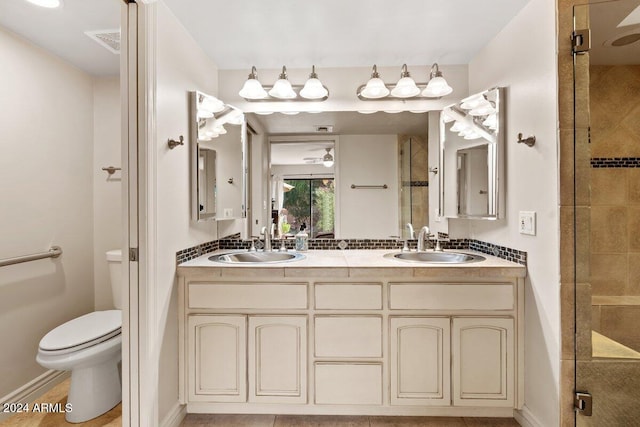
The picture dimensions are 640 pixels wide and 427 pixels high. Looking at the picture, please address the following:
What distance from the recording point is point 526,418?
1.66m

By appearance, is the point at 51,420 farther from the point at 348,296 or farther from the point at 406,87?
the point at 406,87

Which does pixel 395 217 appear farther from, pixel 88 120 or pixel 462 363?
pixel 88 120

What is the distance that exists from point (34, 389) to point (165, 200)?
133cm

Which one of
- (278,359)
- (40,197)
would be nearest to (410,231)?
(278,359)

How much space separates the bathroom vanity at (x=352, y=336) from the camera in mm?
1690

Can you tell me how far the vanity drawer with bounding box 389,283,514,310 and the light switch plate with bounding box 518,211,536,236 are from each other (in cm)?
28

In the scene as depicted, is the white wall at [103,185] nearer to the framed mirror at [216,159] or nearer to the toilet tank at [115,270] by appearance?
the toilet tank at [115,270]

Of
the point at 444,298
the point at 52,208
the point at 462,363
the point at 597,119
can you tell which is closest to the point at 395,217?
the point at 444,298

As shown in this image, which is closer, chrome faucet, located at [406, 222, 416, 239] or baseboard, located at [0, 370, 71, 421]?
baseboard, located at [0, 370, 71, 421]

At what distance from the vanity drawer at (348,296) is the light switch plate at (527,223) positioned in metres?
0.77

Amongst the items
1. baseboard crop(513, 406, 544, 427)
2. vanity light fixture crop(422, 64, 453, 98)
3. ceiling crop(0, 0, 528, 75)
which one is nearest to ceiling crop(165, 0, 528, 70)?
ceiling crop(0, 0, 528, 75)

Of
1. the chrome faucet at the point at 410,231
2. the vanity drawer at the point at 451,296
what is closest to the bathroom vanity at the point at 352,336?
the vanity drawer at the point at 451,296

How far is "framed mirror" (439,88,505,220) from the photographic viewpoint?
1.83 m

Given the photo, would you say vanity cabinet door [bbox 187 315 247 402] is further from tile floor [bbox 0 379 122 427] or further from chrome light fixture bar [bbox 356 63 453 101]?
chrome light fixture bar [bbox 356 63 453 101]
